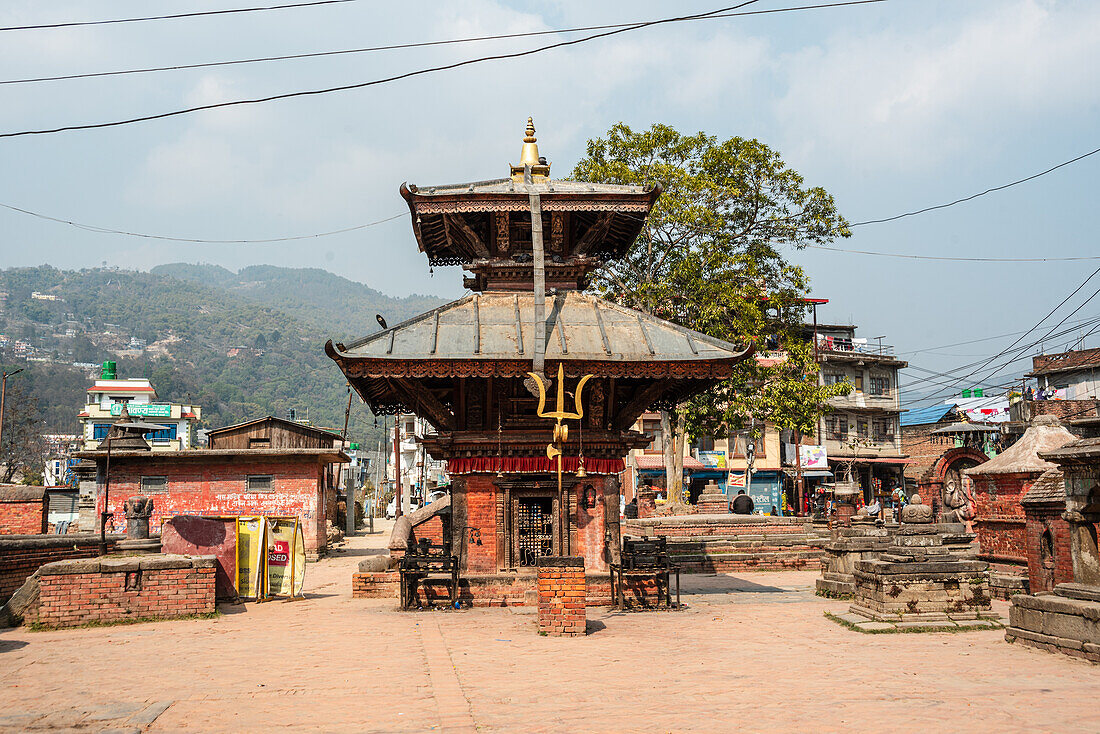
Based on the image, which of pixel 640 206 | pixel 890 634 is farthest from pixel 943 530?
pixel 640 206

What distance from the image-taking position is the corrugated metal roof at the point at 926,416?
61219mm

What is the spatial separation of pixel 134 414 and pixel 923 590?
69.2m

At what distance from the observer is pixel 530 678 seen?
9.23 metres

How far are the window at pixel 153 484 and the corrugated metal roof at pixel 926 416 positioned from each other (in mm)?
52139

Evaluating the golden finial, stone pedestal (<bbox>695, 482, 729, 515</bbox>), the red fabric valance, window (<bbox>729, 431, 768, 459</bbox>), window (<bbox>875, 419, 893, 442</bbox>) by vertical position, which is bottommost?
stone pedestal (<bbox>695, 482, 729, 515</bbox>)

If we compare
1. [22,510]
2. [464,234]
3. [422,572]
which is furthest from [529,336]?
[22,510]

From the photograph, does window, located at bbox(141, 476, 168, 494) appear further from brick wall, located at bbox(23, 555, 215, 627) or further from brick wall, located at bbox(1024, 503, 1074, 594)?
brick wall, located at bbox(1024, 503, 1074, 594)

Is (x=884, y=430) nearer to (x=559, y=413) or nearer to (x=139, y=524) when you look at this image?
(x=559, y=413)

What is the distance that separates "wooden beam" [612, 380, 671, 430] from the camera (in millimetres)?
15820

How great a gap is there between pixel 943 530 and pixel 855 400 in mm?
43197

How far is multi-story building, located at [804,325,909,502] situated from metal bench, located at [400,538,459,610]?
45.5 metres

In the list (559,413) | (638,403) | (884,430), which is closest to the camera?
(559,413)

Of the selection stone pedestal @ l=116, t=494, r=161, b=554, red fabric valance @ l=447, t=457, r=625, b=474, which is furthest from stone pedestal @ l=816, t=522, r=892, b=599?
stone pedestal @ l=116, t=494, r=161, b=554

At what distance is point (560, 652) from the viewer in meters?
10.9
